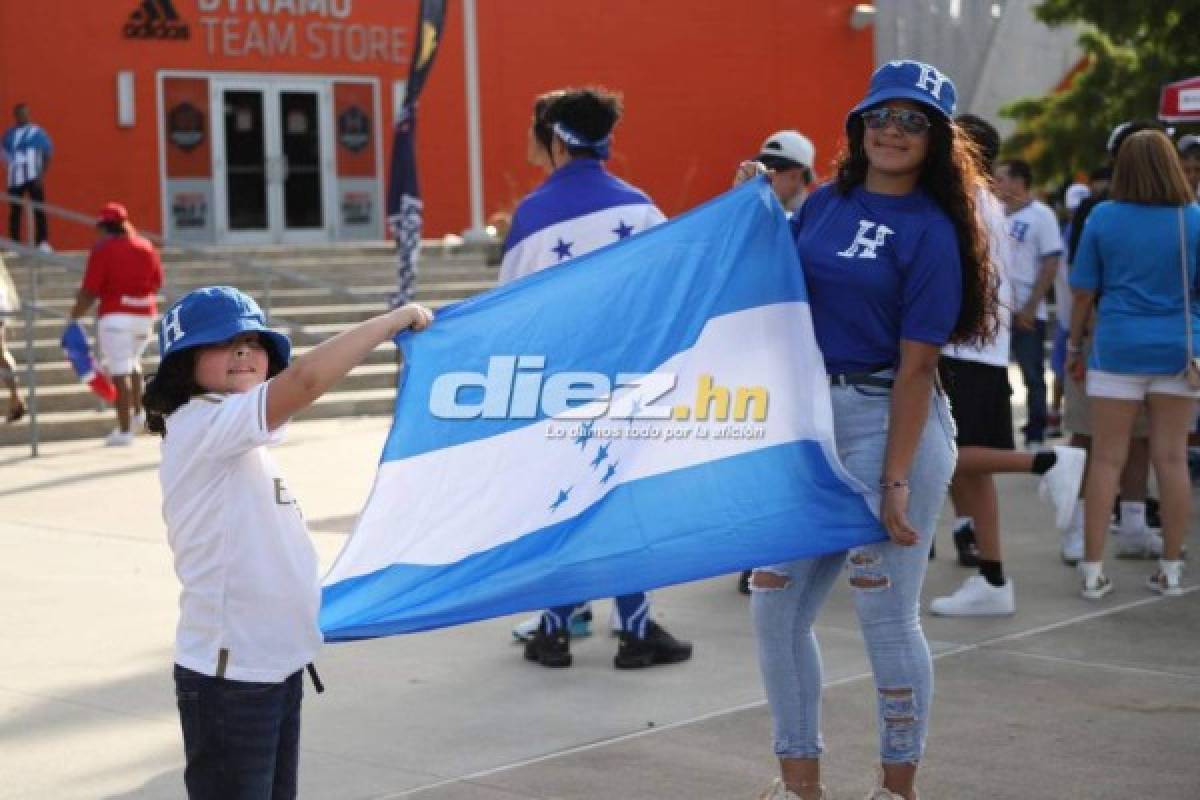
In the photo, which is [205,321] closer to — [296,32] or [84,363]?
[84,363]

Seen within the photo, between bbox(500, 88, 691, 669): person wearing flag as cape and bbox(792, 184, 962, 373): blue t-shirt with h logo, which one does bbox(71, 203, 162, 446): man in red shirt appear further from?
bbox(792, 184, 962, 373): blue t-shirt with h logo

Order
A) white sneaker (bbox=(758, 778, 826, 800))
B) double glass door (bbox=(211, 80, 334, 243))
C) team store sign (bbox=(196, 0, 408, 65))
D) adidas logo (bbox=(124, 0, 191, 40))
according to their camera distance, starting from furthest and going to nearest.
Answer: double glass door (bbox=(211, 80, 334, 243))
team store sign (bbox=(196, 0, 408, 65))
adidas logo (bbox=(124, 0, 191, 40))
white sneaker (bbox=(758, 778, 826, 800))

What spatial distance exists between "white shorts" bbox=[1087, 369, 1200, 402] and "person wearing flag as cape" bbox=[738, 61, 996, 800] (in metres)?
3.10

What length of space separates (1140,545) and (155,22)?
18829 millimetres

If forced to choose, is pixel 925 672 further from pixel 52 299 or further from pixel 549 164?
pixel 52 299

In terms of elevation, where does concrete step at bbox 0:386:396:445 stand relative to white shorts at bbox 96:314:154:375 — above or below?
below

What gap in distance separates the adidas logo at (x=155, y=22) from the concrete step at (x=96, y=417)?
356 inches

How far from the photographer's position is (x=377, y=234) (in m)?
26.9

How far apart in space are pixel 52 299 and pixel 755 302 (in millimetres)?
15633

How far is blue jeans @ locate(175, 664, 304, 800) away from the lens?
3.89 meters

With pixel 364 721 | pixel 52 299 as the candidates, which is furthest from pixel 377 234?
pixel 364 721

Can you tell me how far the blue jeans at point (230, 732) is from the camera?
3895mm

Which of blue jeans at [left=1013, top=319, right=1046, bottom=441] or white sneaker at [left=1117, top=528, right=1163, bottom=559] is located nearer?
white sneaker at [left=1117, top=528, right=1163, bottom=559]

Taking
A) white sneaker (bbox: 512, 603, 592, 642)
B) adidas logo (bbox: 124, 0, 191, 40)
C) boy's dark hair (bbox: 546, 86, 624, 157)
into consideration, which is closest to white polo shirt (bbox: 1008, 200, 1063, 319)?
white sneaker (bbox: 512, 603, 592, 642)
